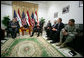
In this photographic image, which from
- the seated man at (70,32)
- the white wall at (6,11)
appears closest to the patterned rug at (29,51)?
the seated man at (70,32)

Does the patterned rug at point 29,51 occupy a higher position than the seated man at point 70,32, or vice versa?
the seated man at point 70,32

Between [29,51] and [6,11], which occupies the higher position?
[6,11]

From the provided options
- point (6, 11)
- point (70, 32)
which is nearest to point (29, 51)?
point (70, 32)

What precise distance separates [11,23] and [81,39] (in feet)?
11.7

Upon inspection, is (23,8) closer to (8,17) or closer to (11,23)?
(8,17)

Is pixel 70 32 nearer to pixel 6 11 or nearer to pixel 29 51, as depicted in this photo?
pixel 29 51

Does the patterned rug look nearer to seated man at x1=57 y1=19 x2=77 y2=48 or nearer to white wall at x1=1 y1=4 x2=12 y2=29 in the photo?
seated man at x1=57 y1=19 x2=77 y2=48

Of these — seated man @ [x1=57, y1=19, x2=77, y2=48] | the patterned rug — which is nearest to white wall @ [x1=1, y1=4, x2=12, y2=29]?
the patterned rug

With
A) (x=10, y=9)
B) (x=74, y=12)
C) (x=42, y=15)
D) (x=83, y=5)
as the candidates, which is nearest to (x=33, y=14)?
(x=42, y=15)

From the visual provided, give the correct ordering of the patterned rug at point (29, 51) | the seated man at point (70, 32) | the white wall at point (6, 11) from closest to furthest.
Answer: the patterned rug at point (29, 51)
the seated man at point (70, 32)
the white wall at point (6, 11)

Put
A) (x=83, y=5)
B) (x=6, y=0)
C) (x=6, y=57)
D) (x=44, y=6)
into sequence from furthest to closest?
1. (x=44, y=6)
2. (x=6, y=0)
3. (x=83, y=5)
4. (x=6, y=57)

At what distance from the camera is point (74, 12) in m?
2.73

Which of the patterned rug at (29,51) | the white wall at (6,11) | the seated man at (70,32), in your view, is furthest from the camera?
the white wall at (6,11)

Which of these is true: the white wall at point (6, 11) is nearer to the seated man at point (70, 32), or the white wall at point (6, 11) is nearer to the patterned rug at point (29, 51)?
the patterned rug at point (29, 51)
